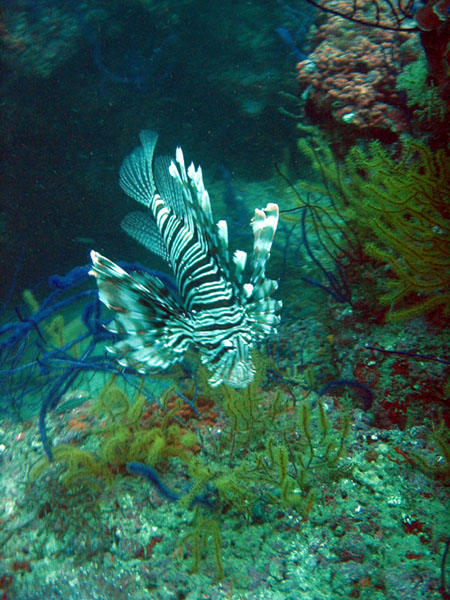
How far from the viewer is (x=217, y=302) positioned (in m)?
2.47

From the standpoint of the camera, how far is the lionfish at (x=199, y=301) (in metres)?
2.26

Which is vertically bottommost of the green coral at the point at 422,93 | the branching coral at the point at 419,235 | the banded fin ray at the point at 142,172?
the branching coral at the point at 419,235

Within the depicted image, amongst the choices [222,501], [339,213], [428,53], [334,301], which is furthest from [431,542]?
[428,53]

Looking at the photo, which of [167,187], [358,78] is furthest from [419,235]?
[358,78]

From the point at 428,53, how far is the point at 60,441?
4586 millimetres

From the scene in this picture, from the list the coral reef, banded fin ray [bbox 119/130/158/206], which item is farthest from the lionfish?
the coral reef

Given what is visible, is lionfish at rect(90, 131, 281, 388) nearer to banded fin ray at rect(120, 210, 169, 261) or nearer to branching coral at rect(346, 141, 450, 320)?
banded fin ray at rect(120, 210, 169, 261)

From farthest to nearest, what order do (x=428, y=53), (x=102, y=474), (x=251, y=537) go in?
(x=428, y=53)
(x=102, y=474)
(x=251, y=537)

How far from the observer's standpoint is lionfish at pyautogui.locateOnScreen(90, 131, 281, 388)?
7.42ft

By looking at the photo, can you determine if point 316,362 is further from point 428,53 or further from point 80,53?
point 80,53

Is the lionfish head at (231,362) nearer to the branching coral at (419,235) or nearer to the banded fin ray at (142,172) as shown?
the branching coral at (419,235)

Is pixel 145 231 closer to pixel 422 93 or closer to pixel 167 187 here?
pixel 167 187

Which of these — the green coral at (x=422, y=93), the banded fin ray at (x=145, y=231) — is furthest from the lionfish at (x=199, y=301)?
the green coral at (x=422, y=93)

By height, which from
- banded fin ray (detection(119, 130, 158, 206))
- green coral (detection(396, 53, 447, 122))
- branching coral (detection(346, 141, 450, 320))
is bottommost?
branching coral (detection(346, 141, 450, 320))
